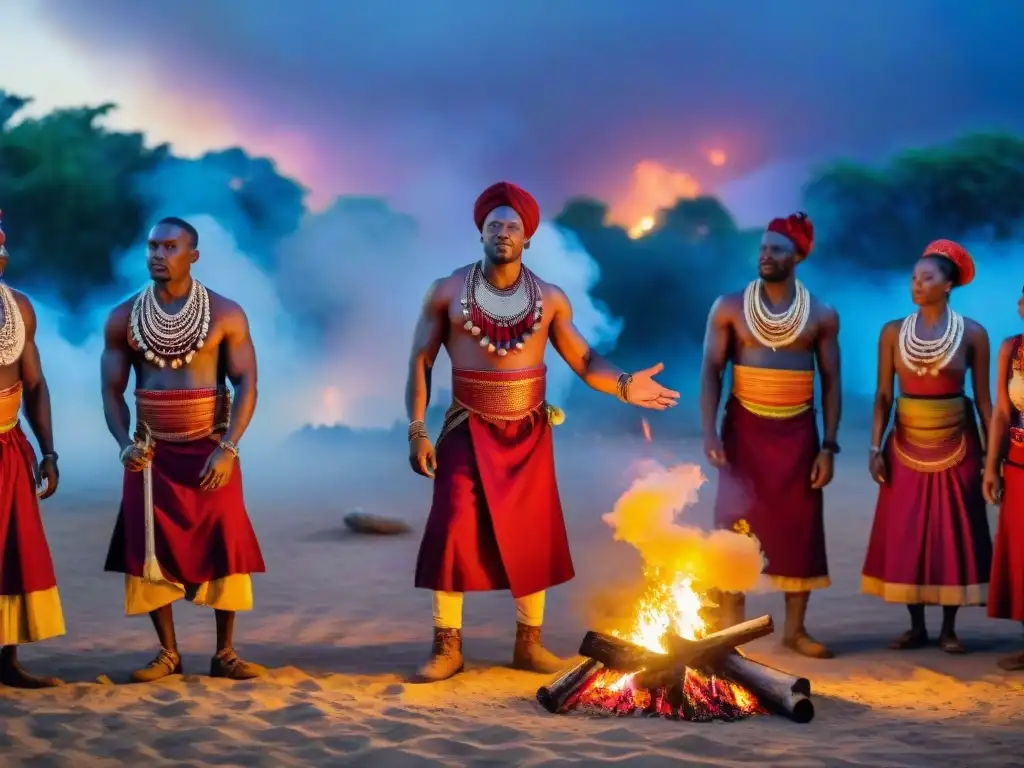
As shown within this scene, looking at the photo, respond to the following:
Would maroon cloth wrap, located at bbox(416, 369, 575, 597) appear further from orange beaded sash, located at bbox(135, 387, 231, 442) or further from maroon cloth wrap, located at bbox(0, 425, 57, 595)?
maroon cloth wrap, located at bbox(0, 425, 57, 595)

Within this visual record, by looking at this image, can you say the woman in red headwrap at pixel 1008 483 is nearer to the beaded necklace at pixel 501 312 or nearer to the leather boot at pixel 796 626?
the leather boot at pixel 796 626

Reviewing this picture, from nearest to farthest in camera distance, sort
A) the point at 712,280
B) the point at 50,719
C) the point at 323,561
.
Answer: the point at 50,719 → the point at 323,561 → the point at 712,280

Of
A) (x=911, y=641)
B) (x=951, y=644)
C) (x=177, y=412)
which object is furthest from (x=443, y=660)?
(x=951, y=644)

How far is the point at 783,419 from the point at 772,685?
1.71 metres

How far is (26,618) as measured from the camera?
16.1 feet

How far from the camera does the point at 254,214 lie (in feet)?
64.3

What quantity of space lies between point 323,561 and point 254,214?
11686 mm

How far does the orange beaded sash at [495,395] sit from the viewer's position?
5.23 meters

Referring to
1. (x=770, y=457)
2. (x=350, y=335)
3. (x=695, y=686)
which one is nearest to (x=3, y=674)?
(x=695, y=686)

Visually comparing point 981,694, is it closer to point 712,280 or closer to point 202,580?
point 202,580

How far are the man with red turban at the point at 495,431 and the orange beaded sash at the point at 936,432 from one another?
1.50 metres

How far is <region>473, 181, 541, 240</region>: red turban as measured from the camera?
17.3ft

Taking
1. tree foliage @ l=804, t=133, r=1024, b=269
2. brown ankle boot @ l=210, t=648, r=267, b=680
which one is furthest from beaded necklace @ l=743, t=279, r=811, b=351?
tree foliage @ l=804, t=133, r=1024, b=269

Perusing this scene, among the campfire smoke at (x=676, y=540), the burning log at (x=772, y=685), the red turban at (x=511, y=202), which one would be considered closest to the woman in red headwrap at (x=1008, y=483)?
the campfire smoke at (x=676, y=540)
